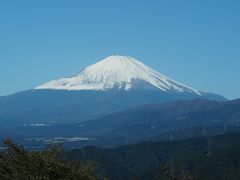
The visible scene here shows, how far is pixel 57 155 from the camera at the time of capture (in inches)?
1014

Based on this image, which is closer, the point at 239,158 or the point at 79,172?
the point at 79,172

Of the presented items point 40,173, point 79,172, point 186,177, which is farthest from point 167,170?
point 40,173

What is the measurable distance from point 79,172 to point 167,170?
4.11m

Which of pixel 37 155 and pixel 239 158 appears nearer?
pixel 37 155

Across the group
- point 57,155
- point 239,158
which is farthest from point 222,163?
point 57,155

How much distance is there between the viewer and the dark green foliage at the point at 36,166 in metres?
23.4

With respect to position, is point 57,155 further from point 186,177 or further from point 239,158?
point 239,158

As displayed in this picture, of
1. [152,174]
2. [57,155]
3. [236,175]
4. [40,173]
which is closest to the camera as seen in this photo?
[40,173]

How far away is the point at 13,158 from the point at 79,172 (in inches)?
123

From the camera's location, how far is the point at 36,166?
77.6ft

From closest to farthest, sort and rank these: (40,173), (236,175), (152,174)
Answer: (40,173)
(236,175)
(152,174)

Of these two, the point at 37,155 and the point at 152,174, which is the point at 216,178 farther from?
the point at 37,155

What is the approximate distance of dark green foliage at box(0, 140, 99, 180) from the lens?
23.4 meters

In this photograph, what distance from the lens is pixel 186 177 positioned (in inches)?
932
